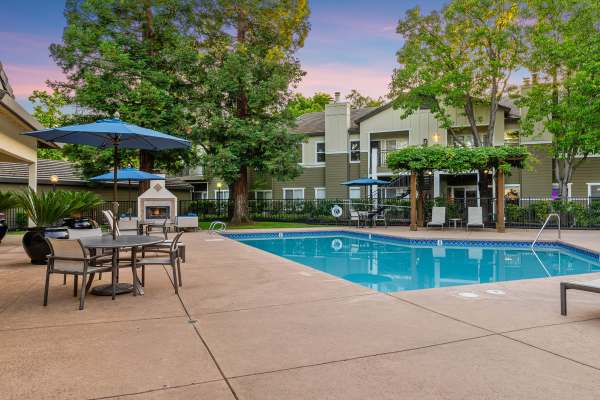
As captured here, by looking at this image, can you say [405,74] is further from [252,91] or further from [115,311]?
[115,311]

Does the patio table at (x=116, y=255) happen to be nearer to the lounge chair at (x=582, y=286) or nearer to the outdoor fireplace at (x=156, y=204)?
the lounge chair at (x=582, y=286)

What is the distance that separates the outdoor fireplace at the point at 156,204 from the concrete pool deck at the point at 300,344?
12398 mm

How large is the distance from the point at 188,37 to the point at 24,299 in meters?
18.0

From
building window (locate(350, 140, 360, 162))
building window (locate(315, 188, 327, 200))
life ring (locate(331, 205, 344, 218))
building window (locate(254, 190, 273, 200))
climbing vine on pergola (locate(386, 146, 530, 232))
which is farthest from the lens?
building window (locate(254, 190, 273, 200))

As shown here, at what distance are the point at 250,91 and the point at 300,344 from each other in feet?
58.5

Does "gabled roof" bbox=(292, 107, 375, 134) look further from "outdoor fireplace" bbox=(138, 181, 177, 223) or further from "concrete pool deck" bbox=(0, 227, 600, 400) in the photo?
"concrete pool deck" bbox=(0, 227, 600, 400)

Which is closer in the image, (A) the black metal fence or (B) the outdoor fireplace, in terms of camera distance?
(A) the black metal fence

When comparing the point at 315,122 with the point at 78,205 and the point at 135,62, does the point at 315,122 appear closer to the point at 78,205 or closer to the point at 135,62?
the point at 135,62

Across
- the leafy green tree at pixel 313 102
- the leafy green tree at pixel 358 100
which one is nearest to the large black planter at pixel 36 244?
the leafy green tree at pixel 313 102

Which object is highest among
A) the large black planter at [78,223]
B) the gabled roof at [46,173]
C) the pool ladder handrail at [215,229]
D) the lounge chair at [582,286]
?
the gabled roof at [46,173]

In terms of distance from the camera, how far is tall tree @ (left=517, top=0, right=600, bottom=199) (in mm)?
18188

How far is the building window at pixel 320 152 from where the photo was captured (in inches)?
1093

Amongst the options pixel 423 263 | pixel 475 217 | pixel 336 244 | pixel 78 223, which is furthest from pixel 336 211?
pixel 78 223

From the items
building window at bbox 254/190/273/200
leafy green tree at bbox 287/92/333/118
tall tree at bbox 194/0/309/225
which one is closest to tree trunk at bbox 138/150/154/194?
tall tree at bbox 194/0/309/225
